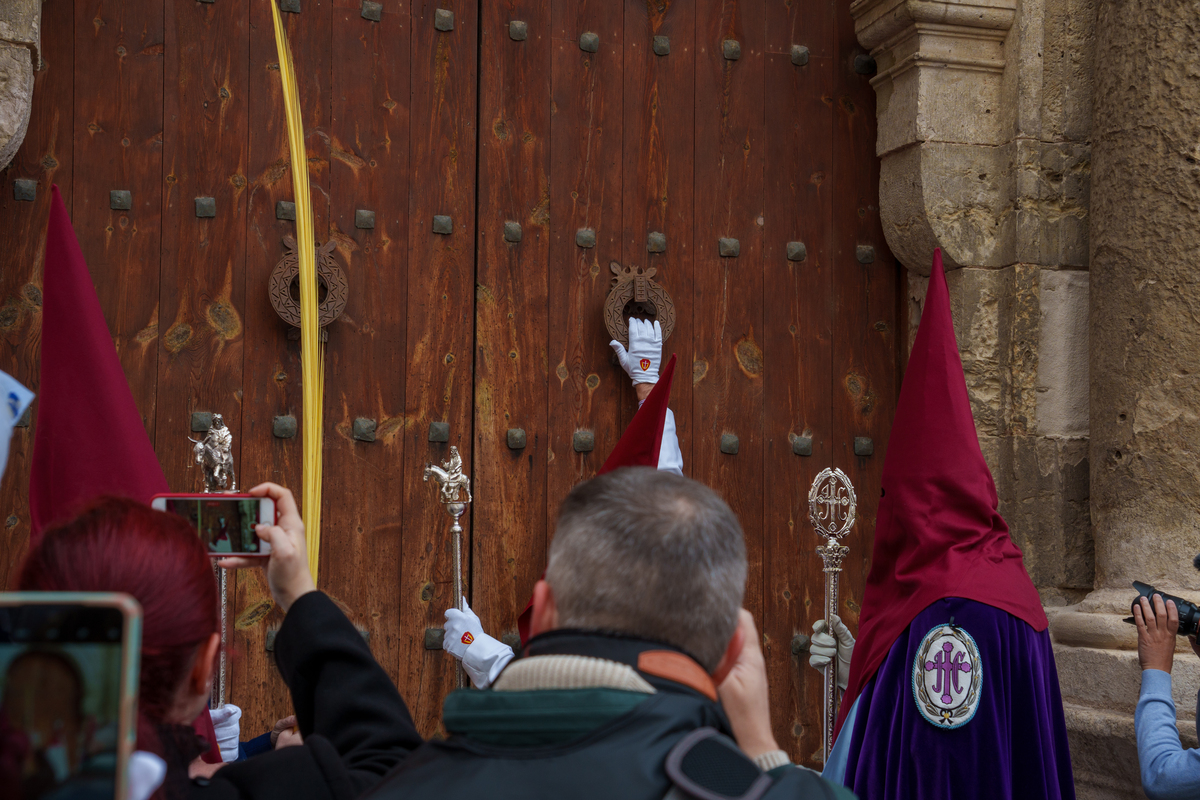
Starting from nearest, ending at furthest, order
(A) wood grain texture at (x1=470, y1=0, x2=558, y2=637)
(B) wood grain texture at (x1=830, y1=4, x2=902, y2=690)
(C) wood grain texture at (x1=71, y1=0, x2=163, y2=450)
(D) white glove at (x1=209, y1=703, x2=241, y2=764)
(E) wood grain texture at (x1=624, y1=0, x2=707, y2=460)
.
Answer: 1. (D) white glove at (x1=209, y1=703, x2=241, y2=764)
2. (C) wood grain texture at (x1=71, y1=0, x2=163, y2=450)
3. (A) wood grain texture at (x1=470, y1=0, x2=558, y2=637)
4. (E) wood grain texture at (x1=624, y1=0, x2=707, y2=460)
5. (B) wood grain texture at (x1=830, y1=4, x2=902, y2=690)

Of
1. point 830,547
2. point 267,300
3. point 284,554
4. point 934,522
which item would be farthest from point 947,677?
point 267,300

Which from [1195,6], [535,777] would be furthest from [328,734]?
[1195,6]

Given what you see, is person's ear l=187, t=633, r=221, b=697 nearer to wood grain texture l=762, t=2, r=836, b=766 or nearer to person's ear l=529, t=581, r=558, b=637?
person's ear l=529, t=581, r=558, b=637

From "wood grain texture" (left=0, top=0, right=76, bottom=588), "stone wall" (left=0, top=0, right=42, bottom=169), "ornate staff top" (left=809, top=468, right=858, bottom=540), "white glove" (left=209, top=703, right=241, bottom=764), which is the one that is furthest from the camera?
"wood grain texture" (left=0, top=0, right=76, bottom=588)

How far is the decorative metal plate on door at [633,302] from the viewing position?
339cm

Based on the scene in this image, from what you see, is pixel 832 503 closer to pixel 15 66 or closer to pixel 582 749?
pixel 582 749

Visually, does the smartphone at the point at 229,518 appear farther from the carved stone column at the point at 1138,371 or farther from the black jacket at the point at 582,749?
the carved stone column at the point at 1138,371

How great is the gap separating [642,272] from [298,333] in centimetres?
101

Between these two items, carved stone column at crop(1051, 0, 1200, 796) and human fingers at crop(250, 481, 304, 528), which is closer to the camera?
human fingers at crop(250, 481, 304, 528)

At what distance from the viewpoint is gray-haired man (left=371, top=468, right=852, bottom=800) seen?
94cm

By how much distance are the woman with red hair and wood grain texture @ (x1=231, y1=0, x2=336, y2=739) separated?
183 cm

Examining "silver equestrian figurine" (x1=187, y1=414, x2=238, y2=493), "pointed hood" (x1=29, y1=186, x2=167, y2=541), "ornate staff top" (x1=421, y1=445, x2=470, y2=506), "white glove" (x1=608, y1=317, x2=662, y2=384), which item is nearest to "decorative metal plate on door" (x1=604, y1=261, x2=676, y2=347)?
"white glove" (x1=608, y1=317, x2=662, y2=384)

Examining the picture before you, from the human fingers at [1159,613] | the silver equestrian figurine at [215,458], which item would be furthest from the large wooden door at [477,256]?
the human fingers at [1159,613]

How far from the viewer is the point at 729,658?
114 centimetres
